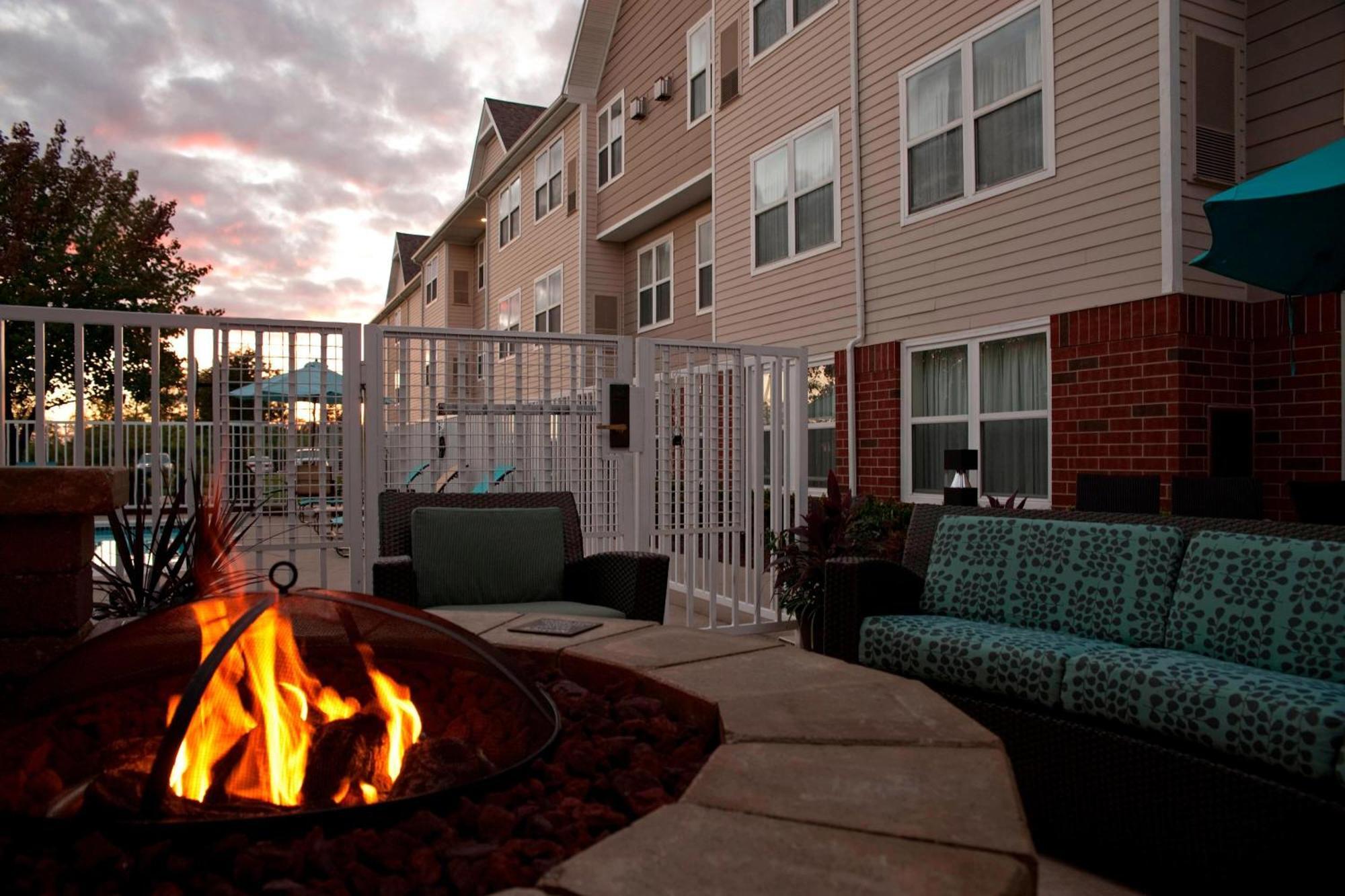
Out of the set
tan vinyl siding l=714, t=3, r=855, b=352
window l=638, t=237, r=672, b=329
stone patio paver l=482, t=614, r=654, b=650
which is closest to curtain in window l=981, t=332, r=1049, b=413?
tan vinyl siding l=714, t=3, r=855, b=352

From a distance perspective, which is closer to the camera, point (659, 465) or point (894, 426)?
point (659, 465)

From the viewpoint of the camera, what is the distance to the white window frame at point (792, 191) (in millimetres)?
7766

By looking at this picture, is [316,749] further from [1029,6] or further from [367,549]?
[1029,6]

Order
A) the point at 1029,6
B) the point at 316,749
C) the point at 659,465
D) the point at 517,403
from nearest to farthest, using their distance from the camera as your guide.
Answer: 1. the point at 316,749
2. the point at 517,403
3. the point at 659,465
4. the point at 1029,6

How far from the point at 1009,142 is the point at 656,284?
610cm

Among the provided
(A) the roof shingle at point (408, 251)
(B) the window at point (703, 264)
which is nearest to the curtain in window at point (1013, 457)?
(B) the window at point (703, 264)

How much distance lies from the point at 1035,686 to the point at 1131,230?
386cm

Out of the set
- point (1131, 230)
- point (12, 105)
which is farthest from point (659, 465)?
point (12, 105)

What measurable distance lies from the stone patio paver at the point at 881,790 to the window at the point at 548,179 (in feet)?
42.6

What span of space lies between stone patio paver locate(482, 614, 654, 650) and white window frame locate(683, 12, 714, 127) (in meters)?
8.48

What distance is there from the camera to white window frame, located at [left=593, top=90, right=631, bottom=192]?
38.7ft

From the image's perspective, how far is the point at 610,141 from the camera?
12.2m

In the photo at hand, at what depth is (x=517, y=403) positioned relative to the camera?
15.0 feet

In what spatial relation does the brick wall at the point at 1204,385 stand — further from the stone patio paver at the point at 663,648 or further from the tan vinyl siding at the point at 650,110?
the tan vinyl siding at the point at 650,110
